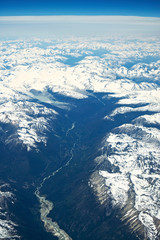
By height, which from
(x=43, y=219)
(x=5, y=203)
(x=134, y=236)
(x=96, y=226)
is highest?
(x=5, y=203)

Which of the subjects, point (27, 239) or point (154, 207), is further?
point (154, 207)

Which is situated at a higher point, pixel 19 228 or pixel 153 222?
pixel 19 228

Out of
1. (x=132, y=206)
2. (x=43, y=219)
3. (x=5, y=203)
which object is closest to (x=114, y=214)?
(x=132, y=206)

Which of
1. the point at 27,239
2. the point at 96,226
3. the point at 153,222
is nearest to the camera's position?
the point at 27,239

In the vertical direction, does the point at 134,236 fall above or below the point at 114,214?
below

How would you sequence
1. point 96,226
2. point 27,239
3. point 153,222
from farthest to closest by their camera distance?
1. point 96,226
2. point 153,222
3. point 27,239

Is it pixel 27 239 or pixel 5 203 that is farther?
pixel 5 203

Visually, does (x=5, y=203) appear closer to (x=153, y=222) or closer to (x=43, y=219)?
(x=43, y=219)

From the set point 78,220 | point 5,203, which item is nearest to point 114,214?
point 78,220

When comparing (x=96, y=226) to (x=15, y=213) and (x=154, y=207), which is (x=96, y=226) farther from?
(x=15, y=213)
